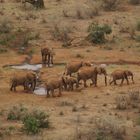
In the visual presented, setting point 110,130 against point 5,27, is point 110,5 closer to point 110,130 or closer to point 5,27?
point 5,27

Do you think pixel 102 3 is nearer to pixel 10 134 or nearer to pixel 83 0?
pixel 83 0

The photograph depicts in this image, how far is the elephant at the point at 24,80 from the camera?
805 inches

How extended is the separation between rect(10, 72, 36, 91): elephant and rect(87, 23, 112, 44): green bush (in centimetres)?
794

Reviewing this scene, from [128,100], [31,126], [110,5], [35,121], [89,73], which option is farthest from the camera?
[110,5]

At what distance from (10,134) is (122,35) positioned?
15.1 metres

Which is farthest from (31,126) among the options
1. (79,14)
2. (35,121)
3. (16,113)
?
(79,14)

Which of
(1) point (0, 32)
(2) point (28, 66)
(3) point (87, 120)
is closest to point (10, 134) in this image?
(3) point (87, 120)

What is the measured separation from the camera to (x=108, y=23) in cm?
3231

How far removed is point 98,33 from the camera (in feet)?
92.1

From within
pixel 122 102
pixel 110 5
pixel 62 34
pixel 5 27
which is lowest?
pixel 62 34

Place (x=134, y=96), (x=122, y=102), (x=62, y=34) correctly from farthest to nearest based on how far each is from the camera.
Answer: (x=62, y=34)
(x=134, y=96)
(x=122, y=102)

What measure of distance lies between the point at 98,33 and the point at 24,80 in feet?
27.2

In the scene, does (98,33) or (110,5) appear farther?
(110,5)

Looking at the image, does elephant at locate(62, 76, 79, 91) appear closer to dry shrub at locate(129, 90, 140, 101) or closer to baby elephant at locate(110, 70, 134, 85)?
baby elephant at locate(110, 70, 134, 85)
